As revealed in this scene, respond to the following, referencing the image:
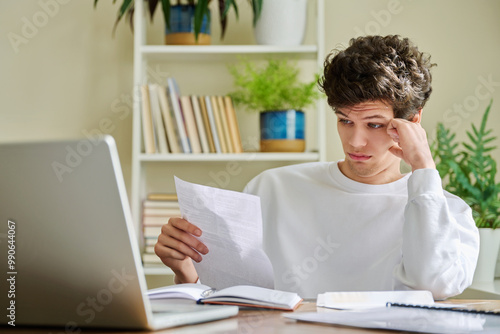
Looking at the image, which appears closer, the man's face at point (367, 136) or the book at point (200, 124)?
the man's face at point (367, 136)

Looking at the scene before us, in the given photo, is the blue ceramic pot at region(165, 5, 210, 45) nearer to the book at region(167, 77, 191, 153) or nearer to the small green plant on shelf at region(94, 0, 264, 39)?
the small green plant on shelf at region(94, 0, 264, 39)

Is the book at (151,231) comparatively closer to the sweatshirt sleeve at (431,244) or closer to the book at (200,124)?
the book at (200,124)

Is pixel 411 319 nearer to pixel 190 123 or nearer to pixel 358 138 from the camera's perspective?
pixel 358 138

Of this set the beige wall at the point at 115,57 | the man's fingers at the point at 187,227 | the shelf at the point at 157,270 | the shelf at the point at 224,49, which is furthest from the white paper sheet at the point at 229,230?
the beige wall at the point at 115,57

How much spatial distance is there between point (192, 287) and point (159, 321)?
0.37 metres

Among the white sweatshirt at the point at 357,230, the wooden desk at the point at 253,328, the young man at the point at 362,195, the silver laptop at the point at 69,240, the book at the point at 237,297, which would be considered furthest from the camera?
the young man at the point at 362,195

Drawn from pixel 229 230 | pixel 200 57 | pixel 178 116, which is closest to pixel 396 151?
pixel 229 230

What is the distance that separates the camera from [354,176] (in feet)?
5.58

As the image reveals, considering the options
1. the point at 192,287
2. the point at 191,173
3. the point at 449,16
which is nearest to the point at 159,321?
the point at 192,287

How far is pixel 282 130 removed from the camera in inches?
94.2

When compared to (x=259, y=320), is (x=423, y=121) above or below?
above

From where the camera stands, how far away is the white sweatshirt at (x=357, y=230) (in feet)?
4.36

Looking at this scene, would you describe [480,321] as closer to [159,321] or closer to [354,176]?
[159,321]

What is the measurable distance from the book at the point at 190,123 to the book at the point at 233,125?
0.46 ft
